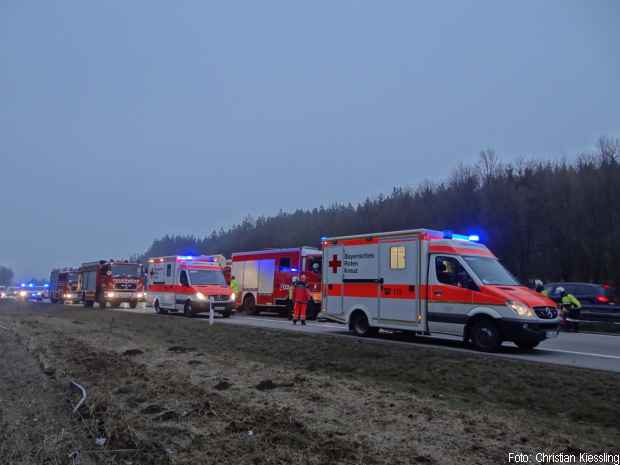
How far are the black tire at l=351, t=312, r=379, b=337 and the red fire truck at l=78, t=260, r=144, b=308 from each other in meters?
21.0

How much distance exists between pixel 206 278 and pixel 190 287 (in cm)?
95

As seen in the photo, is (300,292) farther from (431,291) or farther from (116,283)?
(116,283)

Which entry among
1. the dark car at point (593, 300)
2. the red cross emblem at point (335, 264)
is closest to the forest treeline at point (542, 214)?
the dark car at point (593, 300)

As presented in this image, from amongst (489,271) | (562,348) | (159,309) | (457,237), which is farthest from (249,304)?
(562,348)

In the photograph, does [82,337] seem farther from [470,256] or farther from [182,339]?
[470,256]

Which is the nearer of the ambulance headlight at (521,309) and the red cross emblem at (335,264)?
the ambulance headlight at (521,309)

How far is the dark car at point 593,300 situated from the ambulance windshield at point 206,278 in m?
14.1

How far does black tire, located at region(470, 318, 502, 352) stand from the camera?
43.1ft

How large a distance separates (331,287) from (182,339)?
4629 mm

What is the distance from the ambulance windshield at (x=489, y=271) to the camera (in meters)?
13.8

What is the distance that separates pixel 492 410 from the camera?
749 centimetres

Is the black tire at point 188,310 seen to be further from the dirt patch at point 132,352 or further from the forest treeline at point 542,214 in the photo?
the forest treeline at point 542,214

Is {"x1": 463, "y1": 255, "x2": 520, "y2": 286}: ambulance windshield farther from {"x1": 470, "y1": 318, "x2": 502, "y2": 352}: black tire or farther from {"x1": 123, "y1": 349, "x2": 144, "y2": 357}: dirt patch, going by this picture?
{"x1": 123, "y1": 349, "x2": 144, "y2": 357}: dirt patch

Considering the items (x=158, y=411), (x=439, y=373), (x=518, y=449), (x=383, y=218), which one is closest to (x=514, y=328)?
(x=439, y=373)
